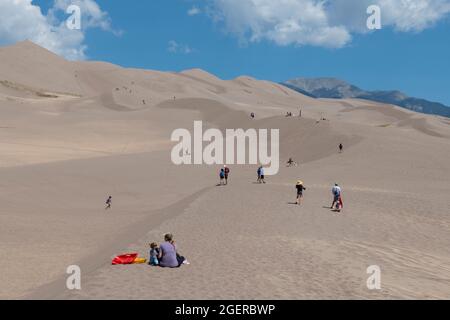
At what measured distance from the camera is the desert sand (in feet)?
37.9

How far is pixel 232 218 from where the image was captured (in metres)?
19.6

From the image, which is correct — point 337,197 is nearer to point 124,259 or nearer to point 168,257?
point 168,257

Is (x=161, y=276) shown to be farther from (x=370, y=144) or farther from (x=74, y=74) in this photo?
(x=74, y=74)

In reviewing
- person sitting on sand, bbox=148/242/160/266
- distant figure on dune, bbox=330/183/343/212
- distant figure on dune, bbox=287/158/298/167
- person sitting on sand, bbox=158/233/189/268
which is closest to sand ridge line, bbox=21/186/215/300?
person sitting on sand, bbox=148/242/160/266

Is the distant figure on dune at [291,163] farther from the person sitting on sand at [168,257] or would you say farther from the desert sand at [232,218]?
the person sitting on sand at [168,257]

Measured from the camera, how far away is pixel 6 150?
45156 millimetres

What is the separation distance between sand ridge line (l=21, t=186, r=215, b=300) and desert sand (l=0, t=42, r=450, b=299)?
0.31 feet

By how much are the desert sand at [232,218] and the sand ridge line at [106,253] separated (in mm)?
96

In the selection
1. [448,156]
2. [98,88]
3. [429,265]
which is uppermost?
[98,88]

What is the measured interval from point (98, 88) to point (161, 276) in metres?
148

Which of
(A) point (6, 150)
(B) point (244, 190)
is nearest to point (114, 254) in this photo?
(B) point (244, 190)

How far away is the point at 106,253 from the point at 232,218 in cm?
624

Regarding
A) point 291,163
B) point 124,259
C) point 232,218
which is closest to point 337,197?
point 232,218

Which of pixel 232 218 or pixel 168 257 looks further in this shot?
pixel 232 218
